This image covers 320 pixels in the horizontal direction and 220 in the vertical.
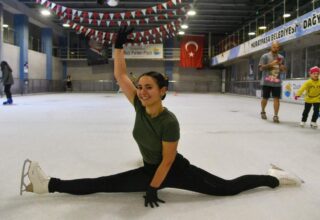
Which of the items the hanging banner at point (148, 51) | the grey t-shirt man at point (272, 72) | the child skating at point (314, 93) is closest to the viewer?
the child skating at point (314, 93)

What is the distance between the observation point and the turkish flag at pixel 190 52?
1075 inches

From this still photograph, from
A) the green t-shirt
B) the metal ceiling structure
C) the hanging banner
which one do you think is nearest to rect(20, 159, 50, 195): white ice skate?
the green t-shirt

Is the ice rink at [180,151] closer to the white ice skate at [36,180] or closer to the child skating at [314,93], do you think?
the white ice skate at [36,180]

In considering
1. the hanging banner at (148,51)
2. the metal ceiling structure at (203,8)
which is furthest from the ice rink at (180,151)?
the hanging banner at (148,51)

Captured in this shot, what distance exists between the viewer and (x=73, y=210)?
5.95 feet

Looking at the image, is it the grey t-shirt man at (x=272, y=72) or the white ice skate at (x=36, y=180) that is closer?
the white ice skate at (x=36, y=180)

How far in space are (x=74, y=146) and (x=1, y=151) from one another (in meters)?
0.75

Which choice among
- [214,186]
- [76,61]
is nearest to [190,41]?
[76,61]

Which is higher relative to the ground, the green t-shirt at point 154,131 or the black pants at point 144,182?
the green t-shirt at point 154,131

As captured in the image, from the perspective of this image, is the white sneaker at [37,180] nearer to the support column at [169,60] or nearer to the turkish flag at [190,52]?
the turkish flag at [190,52]

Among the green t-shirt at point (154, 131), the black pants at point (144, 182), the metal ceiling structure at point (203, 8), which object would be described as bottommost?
the black pants at point (144, 182)

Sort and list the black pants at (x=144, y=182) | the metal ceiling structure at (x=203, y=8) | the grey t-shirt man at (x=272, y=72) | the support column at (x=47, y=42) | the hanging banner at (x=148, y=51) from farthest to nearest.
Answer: the hanging banner at (x=148, y=51)
the support column at (x=47, y=42)
the metal ceiling structure at (x=203, y=8)
the grey t-shirt man at (x=272, y=72)
the black pants at (x=144, y=182)

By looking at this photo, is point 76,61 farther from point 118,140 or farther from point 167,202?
point 167,202

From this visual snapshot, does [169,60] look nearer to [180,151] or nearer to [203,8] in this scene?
Answer: [203,8]
